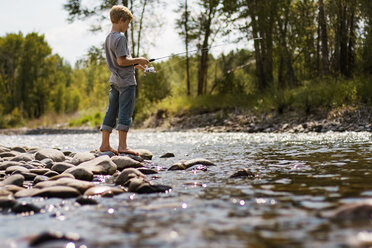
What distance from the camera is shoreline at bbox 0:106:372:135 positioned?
38.2 feet

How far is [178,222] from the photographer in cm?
238

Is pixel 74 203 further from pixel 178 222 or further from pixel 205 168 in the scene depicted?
pixel 205 168

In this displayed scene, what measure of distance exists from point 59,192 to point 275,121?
1118 cm

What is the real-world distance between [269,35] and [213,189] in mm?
15171

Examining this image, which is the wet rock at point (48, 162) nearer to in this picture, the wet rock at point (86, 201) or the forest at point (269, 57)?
the wet rock at point (86, 201)

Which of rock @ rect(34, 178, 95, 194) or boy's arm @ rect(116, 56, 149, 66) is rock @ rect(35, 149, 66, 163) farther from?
rock @ rect(34, 178, 95, 194)

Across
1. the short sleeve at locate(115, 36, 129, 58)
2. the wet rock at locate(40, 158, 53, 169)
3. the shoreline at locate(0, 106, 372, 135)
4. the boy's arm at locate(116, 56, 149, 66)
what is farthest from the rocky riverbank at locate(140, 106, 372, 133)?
the wet rock at locate(40, 158, 53, 169)

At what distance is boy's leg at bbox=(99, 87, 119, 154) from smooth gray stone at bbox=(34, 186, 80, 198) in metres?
2.80

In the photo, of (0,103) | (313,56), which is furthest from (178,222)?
(0,103)

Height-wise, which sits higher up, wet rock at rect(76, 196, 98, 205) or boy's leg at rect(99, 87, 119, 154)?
boy's leg at rect(99, 87, 119, 154)

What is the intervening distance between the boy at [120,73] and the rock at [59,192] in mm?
2715

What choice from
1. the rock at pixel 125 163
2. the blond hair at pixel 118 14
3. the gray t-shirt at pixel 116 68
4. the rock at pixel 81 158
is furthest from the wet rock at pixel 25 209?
the blond hair at pixel 118 14

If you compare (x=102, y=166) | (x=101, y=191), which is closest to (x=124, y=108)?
(x=102, y=166)

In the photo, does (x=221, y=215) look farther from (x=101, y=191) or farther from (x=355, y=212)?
(x=101, y=191)
